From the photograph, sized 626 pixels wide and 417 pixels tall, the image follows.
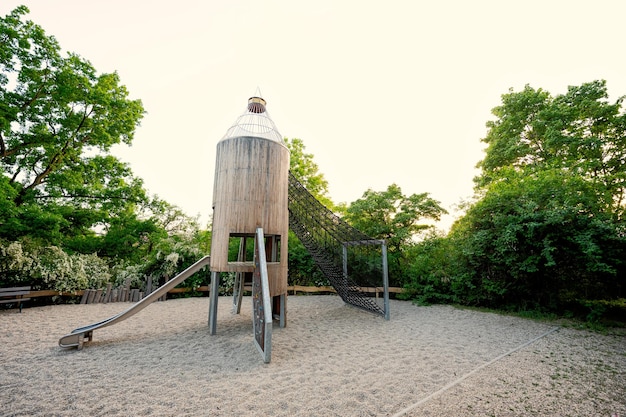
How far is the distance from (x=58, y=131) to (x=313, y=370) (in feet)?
44.2

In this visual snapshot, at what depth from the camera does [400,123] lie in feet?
42.0

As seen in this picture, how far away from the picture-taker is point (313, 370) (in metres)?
3.98

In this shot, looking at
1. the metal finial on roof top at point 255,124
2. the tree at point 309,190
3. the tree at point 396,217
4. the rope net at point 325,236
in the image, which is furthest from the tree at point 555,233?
the metal finial on roof top at point 255,124

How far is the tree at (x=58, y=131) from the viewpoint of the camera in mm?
9336

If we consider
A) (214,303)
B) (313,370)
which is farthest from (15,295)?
(313,370)

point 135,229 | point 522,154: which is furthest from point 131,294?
point 522,154

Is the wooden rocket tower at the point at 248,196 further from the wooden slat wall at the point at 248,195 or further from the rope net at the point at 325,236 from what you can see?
the rope net at the point at 325,236

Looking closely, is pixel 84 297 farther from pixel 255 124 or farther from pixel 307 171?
pixel 307 171

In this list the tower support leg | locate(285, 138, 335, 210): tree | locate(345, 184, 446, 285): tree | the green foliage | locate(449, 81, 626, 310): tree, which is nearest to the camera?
the tower support leg

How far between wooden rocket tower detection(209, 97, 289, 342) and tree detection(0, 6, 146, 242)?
7.23 metres

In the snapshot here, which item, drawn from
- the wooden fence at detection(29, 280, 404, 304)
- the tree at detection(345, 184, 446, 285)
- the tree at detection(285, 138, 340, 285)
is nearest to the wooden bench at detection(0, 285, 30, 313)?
the wooden fence at detection(29, 280, 404, 304)

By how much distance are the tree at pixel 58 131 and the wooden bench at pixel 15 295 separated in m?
2.09

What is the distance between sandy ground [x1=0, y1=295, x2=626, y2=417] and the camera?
2.94 metres

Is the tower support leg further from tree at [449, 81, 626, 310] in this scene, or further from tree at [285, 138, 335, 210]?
tree at [285, 138, 335, 210]
